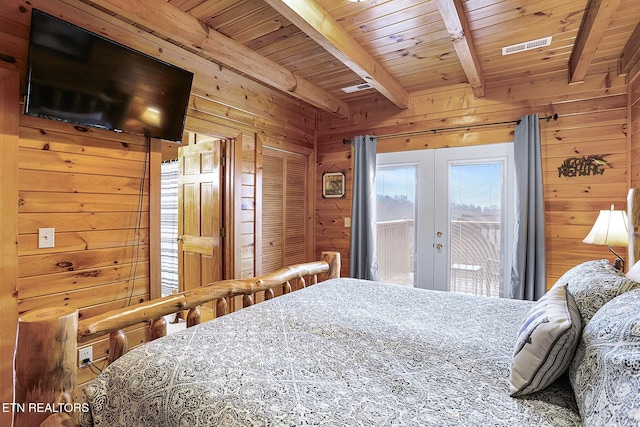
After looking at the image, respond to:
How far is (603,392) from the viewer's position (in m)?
0.80

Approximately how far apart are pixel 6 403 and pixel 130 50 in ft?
7.11

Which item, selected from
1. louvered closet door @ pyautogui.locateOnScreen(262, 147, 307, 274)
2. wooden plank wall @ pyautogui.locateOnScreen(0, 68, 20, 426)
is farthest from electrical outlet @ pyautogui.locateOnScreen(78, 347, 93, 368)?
louvered closet door @ pyautogui.locateOnScreen(262, 147, 307, 274)

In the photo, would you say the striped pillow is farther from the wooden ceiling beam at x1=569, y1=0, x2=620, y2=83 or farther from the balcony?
the balcony

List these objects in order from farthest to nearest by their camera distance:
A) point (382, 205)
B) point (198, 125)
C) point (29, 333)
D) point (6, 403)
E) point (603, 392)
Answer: point (382, 205) < point (198, 125) < point (6, 403) < point (29, 333) < point (603, 392)

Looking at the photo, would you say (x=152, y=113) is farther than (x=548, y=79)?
No

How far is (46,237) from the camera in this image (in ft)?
6.73

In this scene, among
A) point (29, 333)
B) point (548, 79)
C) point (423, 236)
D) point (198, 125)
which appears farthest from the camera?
point (423, 236)

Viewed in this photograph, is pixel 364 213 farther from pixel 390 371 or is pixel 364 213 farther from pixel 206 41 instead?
pixel 390 371

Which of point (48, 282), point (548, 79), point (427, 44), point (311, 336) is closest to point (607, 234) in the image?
point (548, 79)

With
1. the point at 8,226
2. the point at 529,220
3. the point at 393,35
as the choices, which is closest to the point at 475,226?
the point at 529,220

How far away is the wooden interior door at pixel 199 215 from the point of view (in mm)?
3375

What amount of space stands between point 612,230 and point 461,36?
5.59 feet

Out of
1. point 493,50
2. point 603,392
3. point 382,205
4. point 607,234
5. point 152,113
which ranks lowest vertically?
point 603,392

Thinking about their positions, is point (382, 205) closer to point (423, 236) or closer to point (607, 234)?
point (423, 236)
